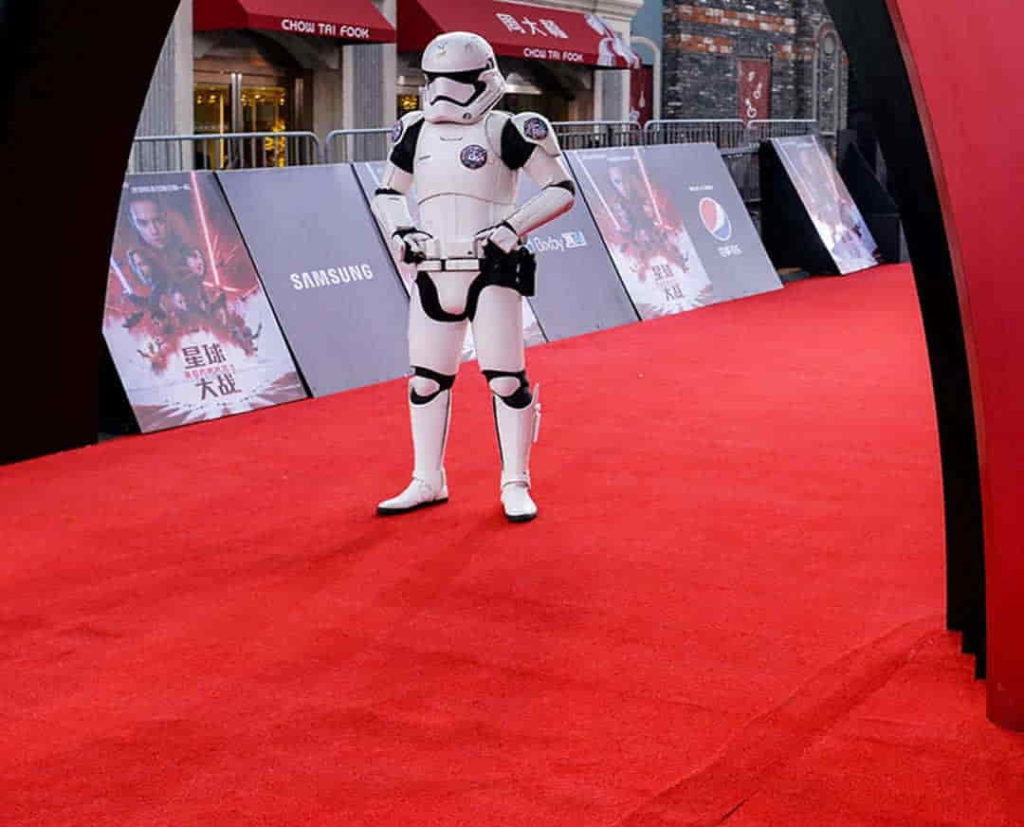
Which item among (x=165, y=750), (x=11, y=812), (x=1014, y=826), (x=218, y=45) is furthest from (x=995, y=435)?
(x=218, y=45)

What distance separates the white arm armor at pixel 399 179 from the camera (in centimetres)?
574

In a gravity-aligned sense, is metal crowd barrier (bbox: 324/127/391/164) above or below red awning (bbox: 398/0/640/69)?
below

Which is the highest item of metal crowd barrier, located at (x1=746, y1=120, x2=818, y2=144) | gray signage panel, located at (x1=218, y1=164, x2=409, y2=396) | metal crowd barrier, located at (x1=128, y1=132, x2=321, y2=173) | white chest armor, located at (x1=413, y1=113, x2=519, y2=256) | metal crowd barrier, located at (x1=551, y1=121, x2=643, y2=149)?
metal crowd barrier, located at (x1=746, y1=120, x2=818, y2=144)

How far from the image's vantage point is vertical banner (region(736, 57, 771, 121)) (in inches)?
1025

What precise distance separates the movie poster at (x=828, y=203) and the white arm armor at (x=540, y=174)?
11.0 meters

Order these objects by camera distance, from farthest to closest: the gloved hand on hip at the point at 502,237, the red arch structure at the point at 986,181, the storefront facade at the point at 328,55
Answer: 1. the storefront facade at the point at 328,55
2. the gloved hand on hip at the point at 502,237
3. the red arch structure at the point at 986,181

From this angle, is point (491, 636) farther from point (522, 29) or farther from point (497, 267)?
point (522, 29)

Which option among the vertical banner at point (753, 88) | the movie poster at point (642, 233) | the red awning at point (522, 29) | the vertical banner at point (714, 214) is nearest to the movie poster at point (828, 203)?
the vertical banner at point (714, 214)

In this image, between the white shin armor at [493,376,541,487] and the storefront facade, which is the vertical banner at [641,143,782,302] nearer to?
the storefront facade

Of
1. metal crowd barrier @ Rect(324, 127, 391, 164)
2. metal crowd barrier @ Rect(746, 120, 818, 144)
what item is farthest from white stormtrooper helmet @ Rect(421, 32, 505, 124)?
metal crowd barrier @ Rect(746, 120, 818, 144)

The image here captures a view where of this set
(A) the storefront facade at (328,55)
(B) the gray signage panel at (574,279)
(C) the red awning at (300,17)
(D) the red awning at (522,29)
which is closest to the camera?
(B) the gray signage panel at (574,279)

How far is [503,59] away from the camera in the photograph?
21.3 meters

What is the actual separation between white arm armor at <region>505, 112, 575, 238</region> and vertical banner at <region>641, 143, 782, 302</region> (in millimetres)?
7751

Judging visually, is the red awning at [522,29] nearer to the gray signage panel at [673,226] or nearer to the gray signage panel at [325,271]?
the gray signage panel at [673,226]
